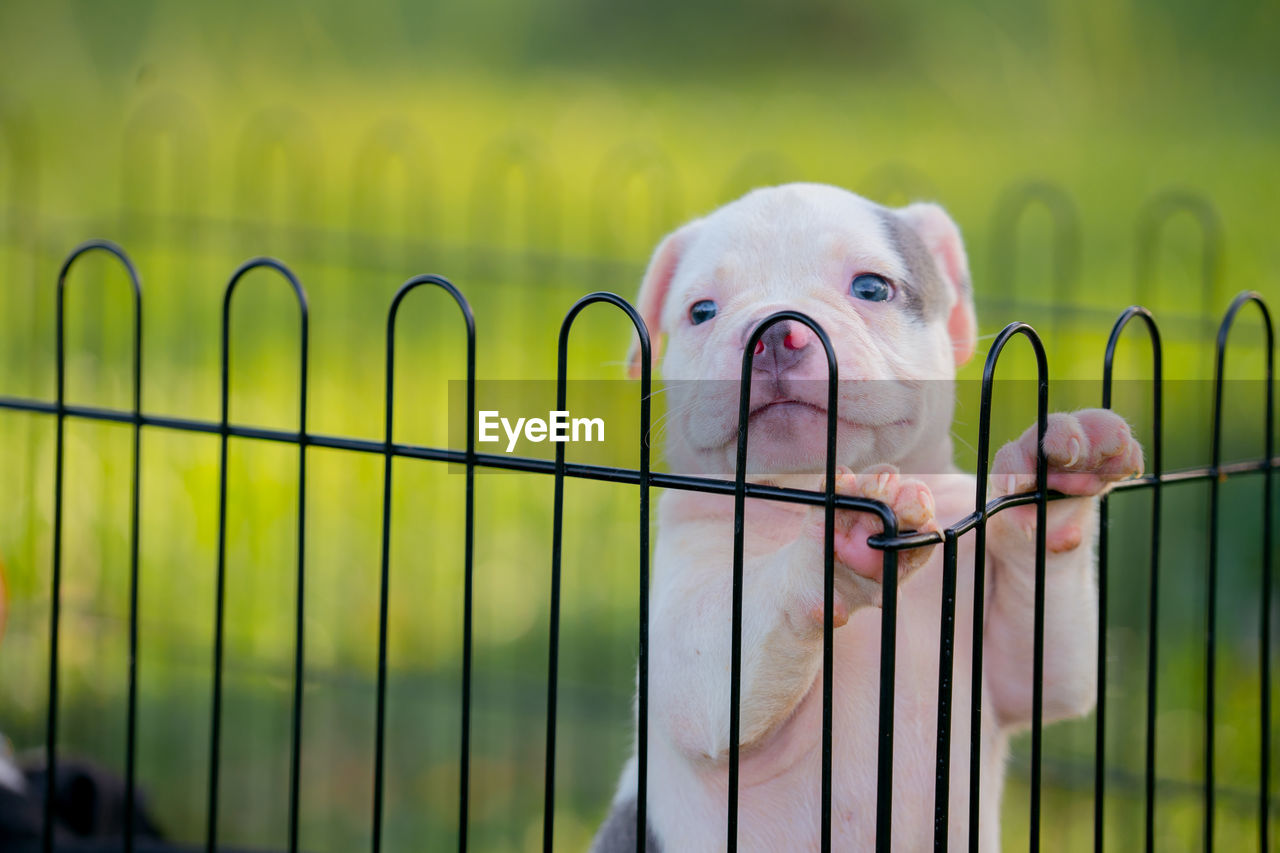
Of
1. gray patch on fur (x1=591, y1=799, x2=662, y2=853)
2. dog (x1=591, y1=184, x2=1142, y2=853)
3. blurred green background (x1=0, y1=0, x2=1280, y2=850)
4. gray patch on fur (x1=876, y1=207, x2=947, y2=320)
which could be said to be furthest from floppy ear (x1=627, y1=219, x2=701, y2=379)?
gray patch on fur (x1=591, y1=799, x2=662, y2=853)

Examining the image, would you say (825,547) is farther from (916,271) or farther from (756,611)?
(916,271)

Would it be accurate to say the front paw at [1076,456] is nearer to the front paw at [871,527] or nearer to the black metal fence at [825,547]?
the black metal fence at [825,547]

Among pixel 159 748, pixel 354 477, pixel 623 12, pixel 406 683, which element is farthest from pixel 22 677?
pixel 623 12

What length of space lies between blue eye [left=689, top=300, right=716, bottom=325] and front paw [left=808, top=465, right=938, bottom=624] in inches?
14.6

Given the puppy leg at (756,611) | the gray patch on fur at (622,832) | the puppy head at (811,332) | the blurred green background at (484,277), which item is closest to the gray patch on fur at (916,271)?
Answer: the puppy head at (811,332)

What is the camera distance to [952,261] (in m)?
1.68

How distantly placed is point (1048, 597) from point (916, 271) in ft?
1.55

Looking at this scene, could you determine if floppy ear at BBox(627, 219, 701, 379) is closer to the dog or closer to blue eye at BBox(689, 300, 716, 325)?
the dog

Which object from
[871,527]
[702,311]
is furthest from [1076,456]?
[702,311]

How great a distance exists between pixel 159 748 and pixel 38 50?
5.86 m

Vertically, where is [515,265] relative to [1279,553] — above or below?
above

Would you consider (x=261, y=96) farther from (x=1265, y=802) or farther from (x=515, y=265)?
(x=1265, y=802)

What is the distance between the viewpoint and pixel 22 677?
4250 millimetres

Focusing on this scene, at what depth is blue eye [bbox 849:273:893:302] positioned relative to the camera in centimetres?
149
